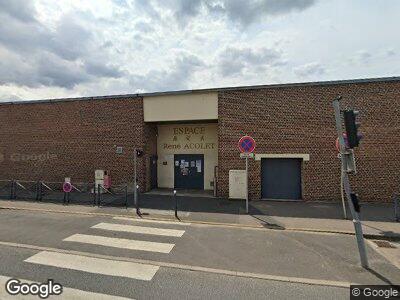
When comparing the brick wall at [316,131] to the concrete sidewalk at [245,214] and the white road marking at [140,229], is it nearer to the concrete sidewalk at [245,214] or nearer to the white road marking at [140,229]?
the concrete sidewalk at [245,214]

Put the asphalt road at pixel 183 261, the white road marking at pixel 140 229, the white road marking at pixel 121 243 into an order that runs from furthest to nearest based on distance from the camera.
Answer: the white road marking at pixel 140 229 < the white road marking at pixel 121 243 < the asphalt road at pixel 183 261

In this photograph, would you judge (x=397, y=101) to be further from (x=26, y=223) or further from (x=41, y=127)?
(x=41, y=127)

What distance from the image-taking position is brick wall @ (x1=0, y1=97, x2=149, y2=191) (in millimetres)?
15344

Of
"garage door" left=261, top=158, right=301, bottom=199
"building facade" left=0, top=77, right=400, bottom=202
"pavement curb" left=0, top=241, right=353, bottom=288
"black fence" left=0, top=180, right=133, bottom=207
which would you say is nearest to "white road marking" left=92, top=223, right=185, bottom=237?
"pavement curb" left=0, top=241, right=353, bottom=288

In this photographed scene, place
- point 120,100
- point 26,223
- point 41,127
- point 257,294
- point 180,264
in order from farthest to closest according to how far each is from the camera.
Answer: point 41,127
point 120,100
point 26,223
point 180,264
point 257,294

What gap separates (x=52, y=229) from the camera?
859 centimetres

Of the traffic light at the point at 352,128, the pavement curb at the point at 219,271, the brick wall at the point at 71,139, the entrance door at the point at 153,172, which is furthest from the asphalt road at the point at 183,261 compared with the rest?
the entrance door at the point at 153,172

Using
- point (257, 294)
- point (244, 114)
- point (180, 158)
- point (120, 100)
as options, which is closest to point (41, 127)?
point (120, 100)

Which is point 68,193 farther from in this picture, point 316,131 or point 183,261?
point 316,131

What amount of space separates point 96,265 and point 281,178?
988 cm

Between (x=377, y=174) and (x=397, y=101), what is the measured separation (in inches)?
131

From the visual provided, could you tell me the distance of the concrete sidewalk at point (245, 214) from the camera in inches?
347

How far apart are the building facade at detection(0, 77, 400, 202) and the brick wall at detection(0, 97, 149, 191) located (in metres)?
0.06

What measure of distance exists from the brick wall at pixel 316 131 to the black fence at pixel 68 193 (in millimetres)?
5362
